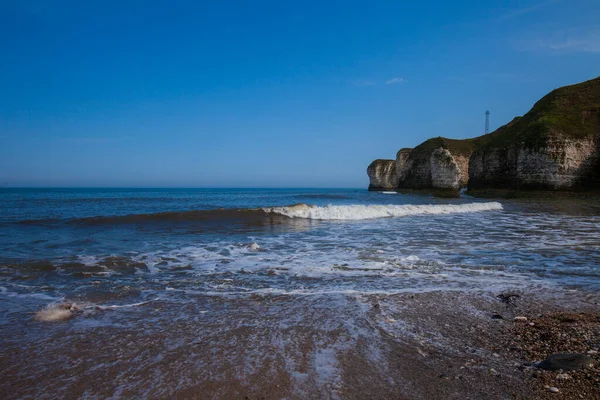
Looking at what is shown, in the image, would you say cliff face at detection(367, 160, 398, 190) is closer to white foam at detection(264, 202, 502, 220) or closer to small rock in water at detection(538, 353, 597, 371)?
white foam at detection(264, 202, 502, 220)

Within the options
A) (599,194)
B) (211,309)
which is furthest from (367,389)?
(599,194)

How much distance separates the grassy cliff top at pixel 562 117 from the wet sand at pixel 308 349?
4176 centimetres

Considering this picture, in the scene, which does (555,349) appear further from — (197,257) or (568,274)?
(197,257)

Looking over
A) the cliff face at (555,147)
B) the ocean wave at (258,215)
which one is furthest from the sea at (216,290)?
the cliff face at (555,147)

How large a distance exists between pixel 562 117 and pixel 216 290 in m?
49.3

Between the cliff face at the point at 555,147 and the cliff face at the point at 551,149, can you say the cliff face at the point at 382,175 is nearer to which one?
the cliff face at the point at 551,149

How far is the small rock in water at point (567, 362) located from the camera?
294 centimetres

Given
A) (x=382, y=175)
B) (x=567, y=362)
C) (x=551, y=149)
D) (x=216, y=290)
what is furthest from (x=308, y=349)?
(x=382, y=175)

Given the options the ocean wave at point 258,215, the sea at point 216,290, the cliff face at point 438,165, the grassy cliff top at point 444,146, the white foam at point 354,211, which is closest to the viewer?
the sea at point 216,290

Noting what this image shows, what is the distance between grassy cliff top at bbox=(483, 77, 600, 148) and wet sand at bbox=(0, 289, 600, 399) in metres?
41.8

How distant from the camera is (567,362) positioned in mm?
3008

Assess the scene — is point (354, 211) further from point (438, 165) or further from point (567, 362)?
point (438, 165)

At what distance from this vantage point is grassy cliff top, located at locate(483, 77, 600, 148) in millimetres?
38094

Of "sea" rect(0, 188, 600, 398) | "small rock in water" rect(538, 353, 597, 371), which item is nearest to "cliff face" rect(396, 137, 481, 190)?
"sea" rect(0, 188, 600, 398)
